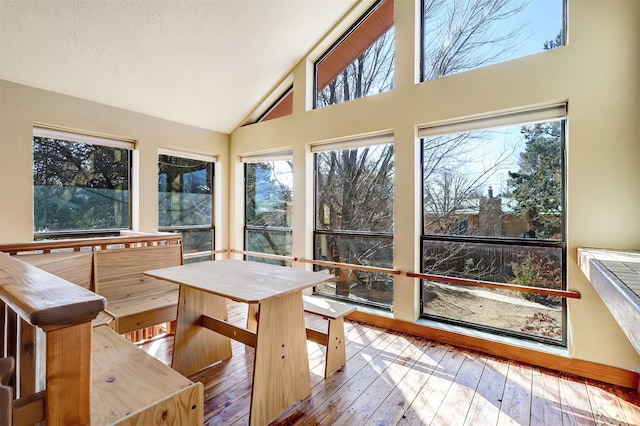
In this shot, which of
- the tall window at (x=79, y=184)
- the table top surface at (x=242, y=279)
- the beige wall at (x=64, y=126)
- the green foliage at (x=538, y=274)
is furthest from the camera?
the tall window at (x=79, y=184)

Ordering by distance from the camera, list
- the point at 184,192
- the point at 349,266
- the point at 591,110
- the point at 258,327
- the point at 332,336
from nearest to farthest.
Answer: the point at 258,327
the point at 591,110
the point at 332,336
the point at 349,266
the point at 184,192

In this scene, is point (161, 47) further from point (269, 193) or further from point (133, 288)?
point (133, 288)

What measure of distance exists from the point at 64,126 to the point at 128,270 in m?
1.61

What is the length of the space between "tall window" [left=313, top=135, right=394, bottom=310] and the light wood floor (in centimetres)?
93

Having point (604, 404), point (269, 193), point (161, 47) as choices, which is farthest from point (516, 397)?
point (161, 47)

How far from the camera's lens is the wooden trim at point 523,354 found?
214 cm

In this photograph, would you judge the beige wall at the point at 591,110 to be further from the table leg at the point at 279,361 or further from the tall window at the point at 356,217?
the table leg at the point at 279,361

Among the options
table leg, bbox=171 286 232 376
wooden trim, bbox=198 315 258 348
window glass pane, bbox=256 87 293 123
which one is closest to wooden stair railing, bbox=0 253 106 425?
wooden trim, bbox=198 315 258 348

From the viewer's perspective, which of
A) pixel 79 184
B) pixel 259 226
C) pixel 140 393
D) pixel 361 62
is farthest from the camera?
pixel 259 226

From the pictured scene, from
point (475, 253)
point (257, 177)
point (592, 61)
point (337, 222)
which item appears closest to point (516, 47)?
point (592, 61)

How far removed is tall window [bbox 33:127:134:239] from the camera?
2.95 m

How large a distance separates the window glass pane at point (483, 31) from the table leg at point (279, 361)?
2631 mm

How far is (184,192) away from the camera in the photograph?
13.5 ft

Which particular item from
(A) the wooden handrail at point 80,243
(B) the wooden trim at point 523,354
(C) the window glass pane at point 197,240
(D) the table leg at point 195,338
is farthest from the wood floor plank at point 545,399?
(C) the window glass pane at point 197,240
